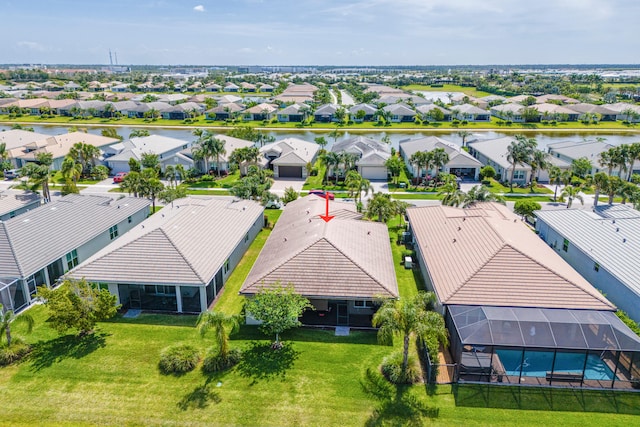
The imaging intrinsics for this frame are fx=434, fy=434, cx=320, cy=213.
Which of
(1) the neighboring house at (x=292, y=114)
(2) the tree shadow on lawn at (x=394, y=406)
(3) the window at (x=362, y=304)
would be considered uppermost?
(1) the neighboring house at (x=292, y=114)

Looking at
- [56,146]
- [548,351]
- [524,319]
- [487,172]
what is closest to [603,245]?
[524,319]

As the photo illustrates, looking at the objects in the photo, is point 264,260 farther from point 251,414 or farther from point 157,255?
point 251,414

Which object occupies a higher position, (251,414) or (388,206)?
(388,206)

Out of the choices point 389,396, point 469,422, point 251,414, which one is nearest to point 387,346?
point 389,396

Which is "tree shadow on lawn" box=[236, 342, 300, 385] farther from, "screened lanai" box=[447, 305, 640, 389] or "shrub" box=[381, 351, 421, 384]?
"screened lanai" box=[447, 305, 640, 389]

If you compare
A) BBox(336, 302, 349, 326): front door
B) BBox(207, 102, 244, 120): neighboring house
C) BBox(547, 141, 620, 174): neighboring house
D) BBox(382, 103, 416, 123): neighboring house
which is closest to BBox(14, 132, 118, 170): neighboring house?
BBox(207, 102, 244, 120): neighboring house

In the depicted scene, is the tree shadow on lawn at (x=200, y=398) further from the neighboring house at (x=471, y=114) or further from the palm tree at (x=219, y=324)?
the neighboring house at (x=471, y=114)

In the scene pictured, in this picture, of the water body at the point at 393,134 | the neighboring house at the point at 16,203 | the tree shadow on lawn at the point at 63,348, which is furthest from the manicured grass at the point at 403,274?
the water body at the point at 393,134
